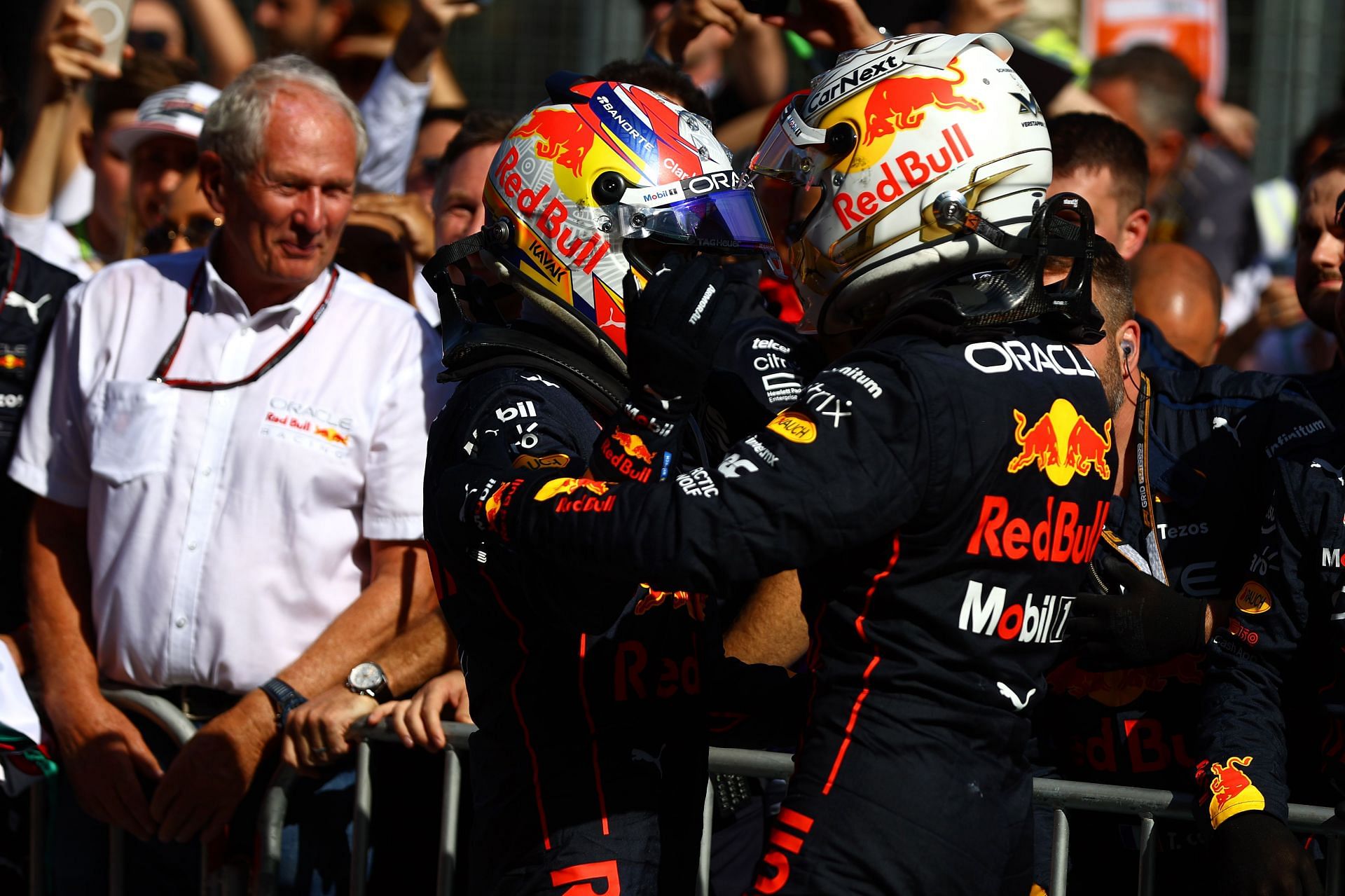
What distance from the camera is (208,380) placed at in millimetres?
4070

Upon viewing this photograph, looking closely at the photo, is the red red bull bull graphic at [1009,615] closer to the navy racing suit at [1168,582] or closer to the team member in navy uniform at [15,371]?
the navy racing suit at [1168,582]

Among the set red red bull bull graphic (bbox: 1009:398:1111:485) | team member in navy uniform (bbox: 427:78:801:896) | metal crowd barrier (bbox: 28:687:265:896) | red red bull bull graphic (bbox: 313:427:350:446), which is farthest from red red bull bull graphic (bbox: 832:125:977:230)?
metal crowd barrier (bbox: 28:687:265:896)

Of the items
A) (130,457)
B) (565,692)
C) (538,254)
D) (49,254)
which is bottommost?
(565,692)

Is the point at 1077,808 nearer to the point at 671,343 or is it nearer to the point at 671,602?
the point at 671,602

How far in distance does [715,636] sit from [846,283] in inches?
30.6

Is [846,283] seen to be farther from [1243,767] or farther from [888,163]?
[1243,767]

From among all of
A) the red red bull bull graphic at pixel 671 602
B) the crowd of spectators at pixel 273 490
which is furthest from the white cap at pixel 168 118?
the red red bull bull graphic at pixel 671 602

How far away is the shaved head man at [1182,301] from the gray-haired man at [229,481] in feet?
7.36

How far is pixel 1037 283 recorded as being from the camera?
258 centimetres

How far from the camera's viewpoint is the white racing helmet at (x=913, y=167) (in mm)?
2578

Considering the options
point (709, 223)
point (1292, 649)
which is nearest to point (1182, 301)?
point (1292, 649)

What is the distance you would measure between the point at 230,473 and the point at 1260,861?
8.45 ft

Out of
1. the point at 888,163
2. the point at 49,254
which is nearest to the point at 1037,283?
the point at 888,163

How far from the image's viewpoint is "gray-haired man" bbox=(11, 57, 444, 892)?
12.9 feet
